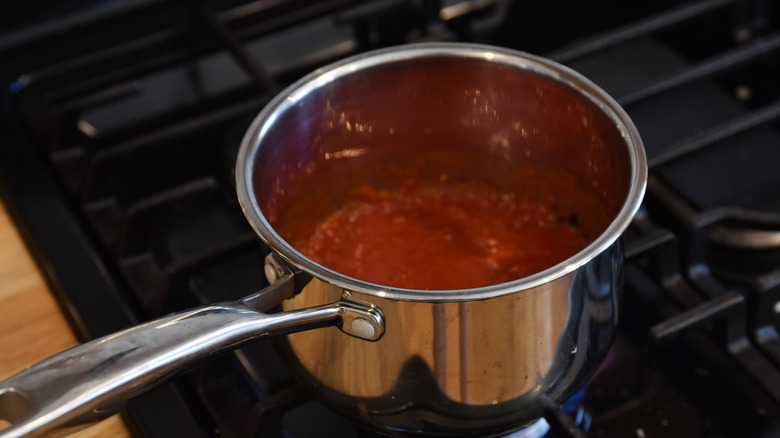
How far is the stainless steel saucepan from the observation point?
0.36 meters

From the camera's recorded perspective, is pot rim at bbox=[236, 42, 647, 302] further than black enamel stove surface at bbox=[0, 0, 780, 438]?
No

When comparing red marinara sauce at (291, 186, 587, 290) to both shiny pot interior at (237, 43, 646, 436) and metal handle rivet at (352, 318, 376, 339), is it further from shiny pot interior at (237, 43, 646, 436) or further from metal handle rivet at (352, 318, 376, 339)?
metal handle rivet at (352, 318, 376, 339)

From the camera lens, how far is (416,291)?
14.9 inches

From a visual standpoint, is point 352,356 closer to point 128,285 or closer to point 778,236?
point 128,285

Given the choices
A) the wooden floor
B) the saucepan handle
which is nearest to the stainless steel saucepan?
the saucepan handle

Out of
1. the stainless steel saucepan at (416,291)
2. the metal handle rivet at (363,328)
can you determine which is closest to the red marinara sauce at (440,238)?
the stainless steel saucepan at (416,291)

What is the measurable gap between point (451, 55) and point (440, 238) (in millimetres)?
114

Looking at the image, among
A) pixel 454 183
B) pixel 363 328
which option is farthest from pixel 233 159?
pixel 363 328

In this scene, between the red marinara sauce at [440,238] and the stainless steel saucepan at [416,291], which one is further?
the red marinara sauce at [440,238]

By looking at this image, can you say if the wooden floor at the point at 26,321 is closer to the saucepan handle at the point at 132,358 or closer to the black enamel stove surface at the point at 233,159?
the black enamel stove surface at the point at 233,159

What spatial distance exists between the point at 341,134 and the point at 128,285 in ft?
0.54

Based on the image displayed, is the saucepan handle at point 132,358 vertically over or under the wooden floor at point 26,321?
over

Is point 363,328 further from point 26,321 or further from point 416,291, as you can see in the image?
point 26,321

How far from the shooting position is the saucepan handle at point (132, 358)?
344 millimetres
